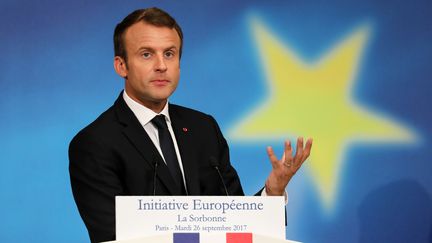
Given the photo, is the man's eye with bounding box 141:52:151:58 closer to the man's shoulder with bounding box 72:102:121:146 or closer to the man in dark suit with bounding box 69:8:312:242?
the man in dark suit with bounding box 69:8:312:242

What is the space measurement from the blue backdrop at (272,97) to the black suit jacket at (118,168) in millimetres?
1112

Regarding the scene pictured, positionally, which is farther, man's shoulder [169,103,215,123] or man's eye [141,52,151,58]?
man's shoulder [169,103,215,123]

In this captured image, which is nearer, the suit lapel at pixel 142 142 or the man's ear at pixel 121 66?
the suit lapel at pixel 142 142

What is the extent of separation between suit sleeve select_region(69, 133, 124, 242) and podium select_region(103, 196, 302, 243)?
479mm

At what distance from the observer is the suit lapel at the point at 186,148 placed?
2.69 meters

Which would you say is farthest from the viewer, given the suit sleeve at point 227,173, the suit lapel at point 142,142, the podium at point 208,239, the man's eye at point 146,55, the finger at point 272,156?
the suit sleeve at point 227,173

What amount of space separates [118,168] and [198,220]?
72cm

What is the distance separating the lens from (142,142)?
2.66 meters

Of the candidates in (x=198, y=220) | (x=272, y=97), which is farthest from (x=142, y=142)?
(x=272, y=97)

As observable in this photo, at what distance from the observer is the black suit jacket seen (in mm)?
2482

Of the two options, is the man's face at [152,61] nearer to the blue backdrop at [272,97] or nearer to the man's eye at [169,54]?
the man's eye at [169,54]

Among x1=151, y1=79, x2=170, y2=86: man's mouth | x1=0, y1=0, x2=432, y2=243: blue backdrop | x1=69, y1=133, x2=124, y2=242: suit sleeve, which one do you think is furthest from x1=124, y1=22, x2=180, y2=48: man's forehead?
x1=0, y1=0, x2=432, y2=243: blue backdrop

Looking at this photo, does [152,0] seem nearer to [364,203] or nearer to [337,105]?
[337,105]

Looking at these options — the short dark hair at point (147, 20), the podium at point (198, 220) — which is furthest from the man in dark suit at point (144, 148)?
the podium at point (198, 220)
